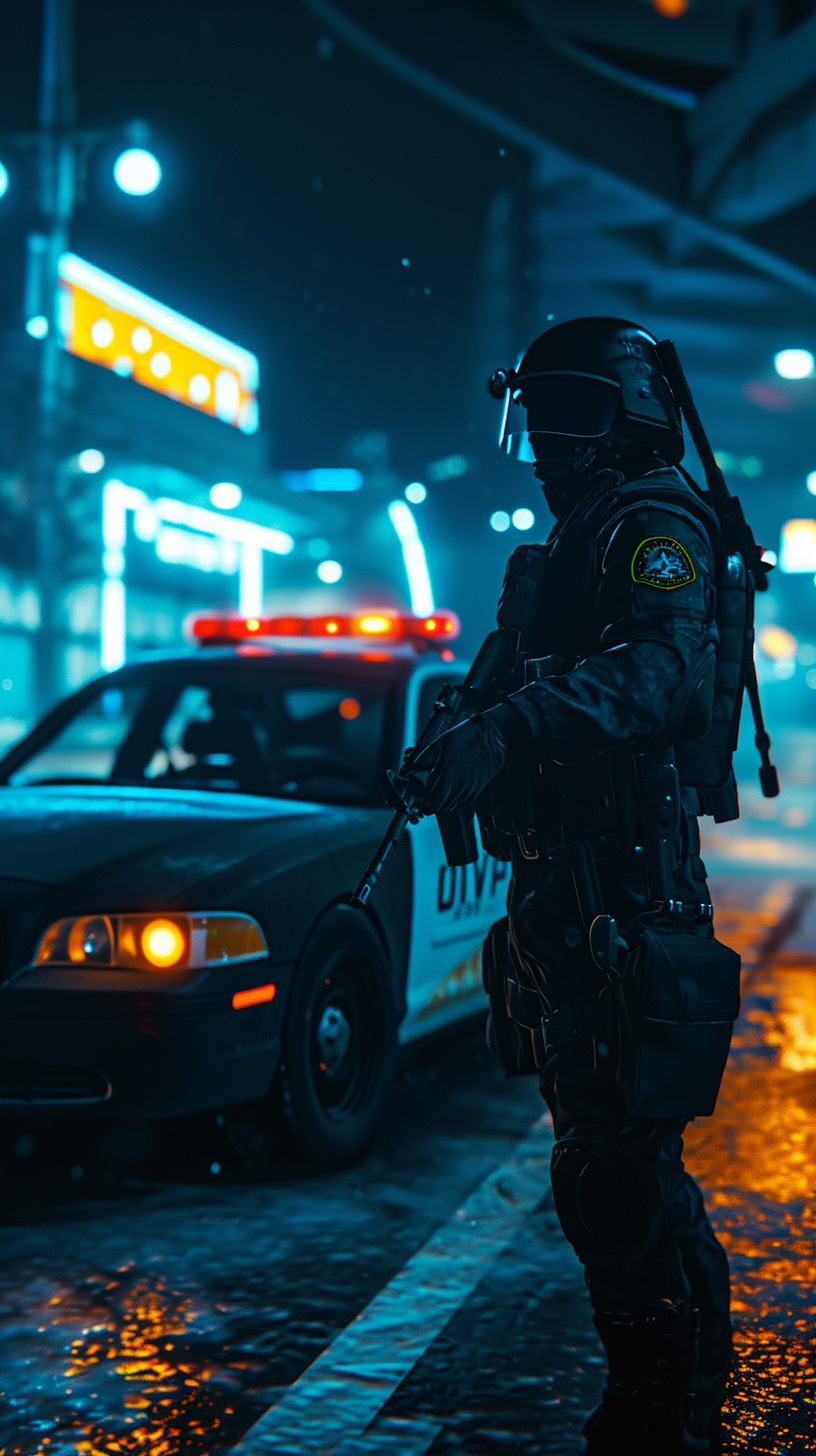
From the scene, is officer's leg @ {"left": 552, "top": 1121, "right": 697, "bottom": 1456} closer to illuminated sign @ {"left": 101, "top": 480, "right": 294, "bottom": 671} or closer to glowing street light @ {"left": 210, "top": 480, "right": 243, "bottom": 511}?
illuminated sign @ {"left": 101, "top": 480, "right": 294, "bottom": 671}

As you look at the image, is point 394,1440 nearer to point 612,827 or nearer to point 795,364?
point 612,827

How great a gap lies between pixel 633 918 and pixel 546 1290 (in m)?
1.13

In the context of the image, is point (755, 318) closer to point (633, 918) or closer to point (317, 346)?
point (317, 346)

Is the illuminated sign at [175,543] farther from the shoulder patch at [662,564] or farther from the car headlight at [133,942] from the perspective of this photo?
the shoulder patch at [662,564]

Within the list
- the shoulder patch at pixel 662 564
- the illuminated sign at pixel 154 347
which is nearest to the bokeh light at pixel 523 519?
the shoulder patch at pixel 662 564

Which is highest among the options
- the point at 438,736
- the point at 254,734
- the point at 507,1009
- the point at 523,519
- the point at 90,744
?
the point at 90,744

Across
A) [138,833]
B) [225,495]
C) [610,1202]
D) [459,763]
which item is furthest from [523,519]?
[225,495]

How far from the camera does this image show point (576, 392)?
3.04 m

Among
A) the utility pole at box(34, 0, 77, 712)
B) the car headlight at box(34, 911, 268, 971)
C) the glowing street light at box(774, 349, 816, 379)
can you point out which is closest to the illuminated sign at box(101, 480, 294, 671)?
the utility pole at box(34, 0, 77, 712)

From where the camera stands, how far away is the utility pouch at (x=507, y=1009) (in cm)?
305

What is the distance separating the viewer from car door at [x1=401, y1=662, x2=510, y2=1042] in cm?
509

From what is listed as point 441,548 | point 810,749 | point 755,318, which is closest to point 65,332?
point 441,548

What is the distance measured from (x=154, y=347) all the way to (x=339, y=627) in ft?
86.6

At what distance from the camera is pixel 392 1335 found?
329 cm
